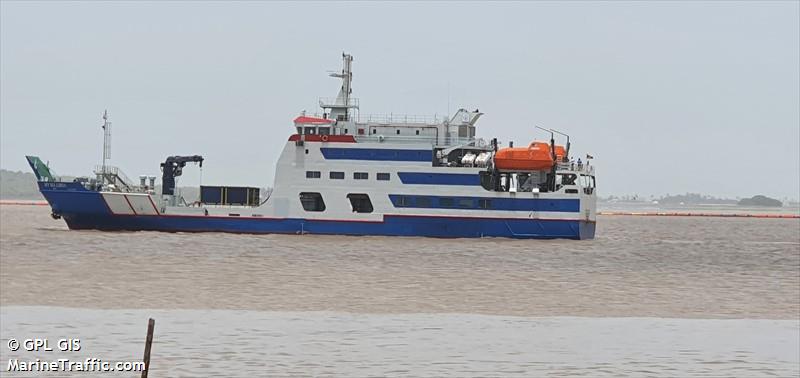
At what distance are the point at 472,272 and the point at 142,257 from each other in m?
12.6

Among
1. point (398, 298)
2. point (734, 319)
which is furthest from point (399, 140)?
point (734, 319)

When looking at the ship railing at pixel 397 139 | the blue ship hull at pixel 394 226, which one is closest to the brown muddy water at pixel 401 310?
the blue ship hull at pixel 394 226

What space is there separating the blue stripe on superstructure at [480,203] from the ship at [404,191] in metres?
0.05

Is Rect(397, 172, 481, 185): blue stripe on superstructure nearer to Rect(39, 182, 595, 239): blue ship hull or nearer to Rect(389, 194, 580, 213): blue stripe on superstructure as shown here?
Rect(389, 194, 580, 213): blue stripe on superstructure

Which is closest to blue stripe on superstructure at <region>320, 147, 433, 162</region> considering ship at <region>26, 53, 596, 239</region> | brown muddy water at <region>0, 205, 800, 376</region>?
ship at <region>26, 53, 596, 239</region>

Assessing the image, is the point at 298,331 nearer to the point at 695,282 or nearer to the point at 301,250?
the point at 695,282

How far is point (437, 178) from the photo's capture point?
52.0m

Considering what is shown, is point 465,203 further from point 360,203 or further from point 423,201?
point 360,203

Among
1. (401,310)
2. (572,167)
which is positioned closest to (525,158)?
(572,167)

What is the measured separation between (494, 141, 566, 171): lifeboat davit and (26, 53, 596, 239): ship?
2.0 inches

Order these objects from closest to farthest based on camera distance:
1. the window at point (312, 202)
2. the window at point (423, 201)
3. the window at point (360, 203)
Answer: the window at point (423, 201), the window at point (360, 203), the window at point (312, 202)

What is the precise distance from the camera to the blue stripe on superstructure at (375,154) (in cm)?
5194

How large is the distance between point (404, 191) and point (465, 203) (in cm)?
320

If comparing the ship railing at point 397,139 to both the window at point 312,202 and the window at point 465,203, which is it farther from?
A: the window at point 312,202
